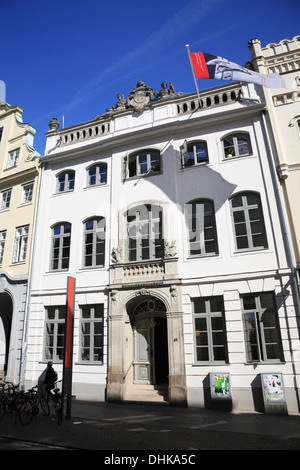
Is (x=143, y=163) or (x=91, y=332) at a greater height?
(x=143, y=163)

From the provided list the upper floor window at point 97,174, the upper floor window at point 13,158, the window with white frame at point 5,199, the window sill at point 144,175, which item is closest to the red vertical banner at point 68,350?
the window sill at point 144,175

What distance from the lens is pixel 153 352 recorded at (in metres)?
13.0

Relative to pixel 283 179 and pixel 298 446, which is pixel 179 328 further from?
pixel 283 179

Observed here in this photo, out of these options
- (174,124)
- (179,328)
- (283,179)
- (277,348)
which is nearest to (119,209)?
(174,124)

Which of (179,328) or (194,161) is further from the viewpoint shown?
(194,161)

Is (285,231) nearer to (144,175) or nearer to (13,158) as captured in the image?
(144,175)

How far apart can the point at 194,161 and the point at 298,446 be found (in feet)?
37.4

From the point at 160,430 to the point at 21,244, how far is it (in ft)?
40.8


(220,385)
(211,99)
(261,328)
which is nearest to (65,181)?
(211,99)

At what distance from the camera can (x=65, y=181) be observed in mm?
16812

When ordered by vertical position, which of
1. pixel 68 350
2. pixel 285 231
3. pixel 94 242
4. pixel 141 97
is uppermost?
pixel 141 97

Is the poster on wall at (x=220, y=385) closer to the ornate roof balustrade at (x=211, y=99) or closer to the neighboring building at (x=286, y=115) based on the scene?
the neighboring building at (x=286, y=115)

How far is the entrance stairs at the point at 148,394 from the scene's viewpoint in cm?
1150
